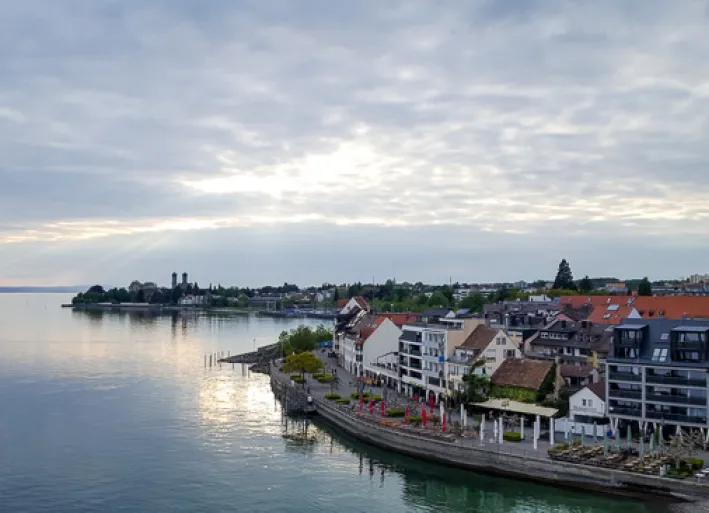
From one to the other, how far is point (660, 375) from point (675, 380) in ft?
2.70

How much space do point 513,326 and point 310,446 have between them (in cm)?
2999

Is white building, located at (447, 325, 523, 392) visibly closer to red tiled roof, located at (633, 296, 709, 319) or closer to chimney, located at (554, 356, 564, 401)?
chimney, located at (554, 356, 564, 401)

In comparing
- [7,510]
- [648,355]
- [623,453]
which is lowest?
[7,510]

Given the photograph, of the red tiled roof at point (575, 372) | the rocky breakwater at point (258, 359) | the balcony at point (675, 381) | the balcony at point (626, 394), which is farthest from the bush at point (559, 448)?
the rocky breakwater at point (258, 359)

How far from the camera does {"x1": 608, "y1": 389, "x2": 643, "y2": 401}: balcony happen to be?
36.4m

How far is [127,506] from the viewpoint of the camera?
2973cm

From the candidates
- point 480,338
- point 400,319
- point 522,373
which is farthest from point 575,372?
point 400,319

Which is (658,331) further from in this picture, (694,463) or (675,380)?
(694,463)

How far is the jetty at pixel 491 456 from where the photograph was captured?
1165 inches

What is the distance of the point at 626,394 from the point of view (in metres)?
36.8

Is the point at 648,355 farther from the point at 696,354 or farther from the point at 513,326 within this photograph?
the point at 513,326

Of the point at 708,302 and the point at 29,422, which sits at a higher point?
the point at 708,302

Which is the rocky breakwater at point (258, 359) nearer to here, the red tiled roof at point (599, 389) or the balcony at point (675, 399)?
the red tiled roof at point (599, 389)

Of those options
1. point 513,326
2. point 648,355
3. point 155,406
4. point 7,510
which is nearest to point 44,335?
point 155,406
